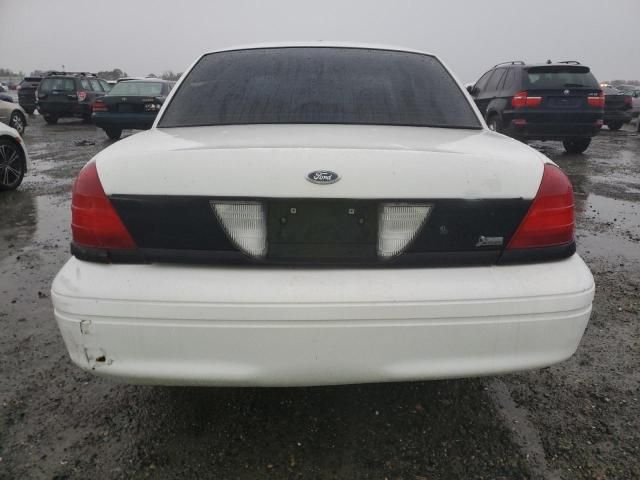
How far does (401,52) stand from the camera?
110 inches

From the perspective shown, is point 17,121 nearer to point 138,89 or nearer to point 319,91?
point 138,89

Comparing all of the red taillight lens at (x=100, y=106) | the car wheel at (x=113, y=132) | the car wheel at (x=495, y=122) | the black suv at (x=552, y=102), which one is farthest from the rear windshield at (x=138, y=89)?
the car wheel at (x=495, y=122)

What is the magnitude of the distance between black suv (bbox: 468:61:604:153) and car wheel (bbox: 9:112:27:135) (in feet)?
39.1

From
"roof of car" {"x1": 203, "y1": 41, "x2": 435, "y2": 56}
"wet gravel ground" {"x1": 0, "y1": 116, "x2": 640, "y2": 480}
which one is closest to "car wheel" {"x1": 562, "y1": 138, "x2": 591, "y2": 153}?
"wet gravel ground" {"x1": 0, "y1": 116, "x2": 640, "y2": 480}

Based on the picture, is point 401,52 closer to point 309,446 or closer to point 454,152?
point 454,152

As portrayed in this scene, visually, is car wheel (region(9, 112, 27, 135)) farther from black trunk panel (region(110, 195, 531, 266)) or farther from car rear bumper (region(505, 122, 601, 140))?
black trunk panel (region(110, 195, 531, 266))

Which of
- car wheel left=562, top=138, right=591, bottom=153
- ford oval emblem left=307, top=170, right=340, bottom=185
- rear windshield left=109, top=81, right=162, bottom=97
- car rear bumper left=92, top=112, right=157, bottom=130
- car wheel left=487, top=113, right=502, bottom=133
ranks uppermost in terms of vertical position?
ford oval emblem left=307, top=170, right=340, bottom=185

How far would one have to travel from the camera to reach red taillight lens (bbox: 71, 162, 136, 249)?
165cm

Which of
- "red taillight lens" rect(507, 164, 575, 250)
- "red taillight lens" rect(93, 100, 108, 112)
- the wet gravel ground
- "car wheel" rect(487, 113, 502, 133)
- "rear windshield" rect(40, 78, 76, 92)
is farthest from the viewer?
"rear windshield" rect(40, 78, 76, 92)

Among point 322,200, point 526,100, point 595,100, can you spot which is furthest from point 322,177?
point 595,100

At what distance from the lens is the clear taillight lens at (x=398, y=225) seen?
5.31 ft

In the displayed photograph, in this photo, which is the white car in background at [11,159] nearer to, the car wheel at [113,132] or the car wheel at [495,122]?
the car wheel at [113,132]

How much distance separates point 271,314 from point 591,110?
32.6 ft

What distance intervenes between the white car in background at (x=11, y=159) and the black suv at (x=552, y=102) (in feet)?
25.2
